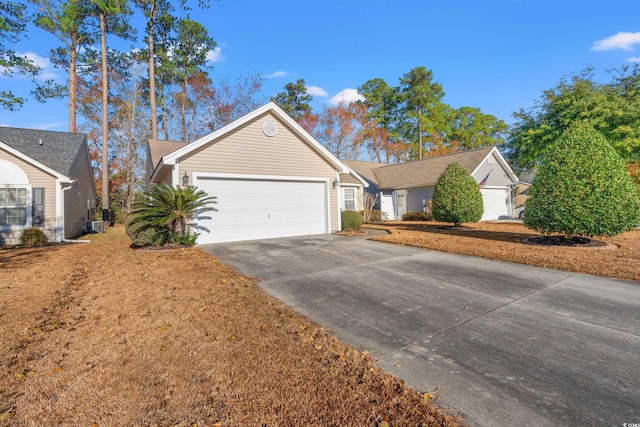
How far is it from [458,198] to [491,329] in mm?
10686

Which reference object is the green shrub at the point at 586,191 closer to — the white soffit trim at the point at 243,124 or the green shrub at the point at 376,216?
the white soffit trim at the point at 243,124

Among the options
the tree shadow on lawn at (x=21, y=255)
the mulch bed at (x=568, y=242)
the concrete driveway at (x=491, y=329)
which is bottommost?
the concrete driveway at (x=491, y=329)

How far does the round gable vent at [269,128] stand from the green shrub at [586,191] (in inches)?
355

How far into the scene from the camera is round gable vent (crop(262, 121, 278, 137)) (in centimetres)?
1103

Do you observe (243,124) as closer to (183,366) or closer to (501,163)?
(183,366)

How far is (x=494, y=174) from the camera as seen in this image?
20203 millimetres

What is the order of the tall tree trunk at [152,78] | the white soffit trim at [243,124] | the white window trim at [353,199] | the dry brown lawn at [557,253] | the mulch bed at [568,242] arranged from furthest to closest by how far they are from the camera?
the tall tree trunk at [152,78] < the white window trim at [353,199] < the white soffit trim at [243,124] < the mulch bed at [568,242] < the dry brown lawn at [557,253]

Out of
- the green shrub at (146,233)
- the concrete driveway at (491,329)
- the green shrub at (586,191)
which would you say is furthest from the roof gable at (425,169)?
the green shrub at (146,233)

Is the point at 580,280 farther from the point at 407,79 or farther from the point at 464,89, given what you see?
the point at 407,79

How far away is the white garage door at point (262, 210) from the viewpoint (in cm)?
1015

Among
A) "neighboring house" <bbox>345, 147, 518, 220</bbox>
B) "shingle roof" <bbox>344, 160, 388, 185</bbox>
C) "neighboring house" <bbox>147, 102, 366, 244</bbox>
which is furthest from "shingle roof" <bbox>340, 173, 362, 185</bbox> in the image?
"neighboring house" <bbox>147, 102, 366, 244</bbox>

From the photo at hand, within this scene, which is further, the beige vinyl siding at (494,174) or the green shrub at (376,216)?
the green shrub at (376,216)

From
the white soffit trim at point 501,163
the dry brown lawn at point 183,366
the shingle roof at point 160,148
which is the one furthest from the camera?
the white soffit trim at point 501,163

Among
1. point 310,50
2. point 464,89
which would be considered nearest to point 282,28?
point 310,50
